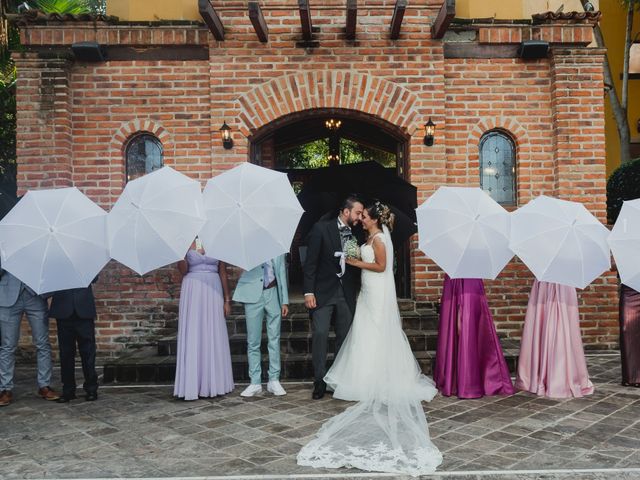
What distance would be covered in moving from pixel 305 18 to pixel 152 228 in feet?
11.3

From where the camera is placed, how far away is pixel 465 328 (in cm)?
507

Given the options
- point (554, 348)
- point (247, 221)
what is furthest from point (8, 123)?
point (554, 348)

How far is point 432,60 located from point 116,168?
4428 millimetres

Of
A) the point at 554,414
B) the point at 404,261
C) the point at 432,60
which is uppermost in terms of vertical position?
the point at 432,60

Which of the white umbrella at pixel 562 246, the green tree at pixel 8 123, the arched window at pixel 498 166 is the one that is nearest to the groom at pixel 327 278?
the white umbrella at pixel 562 246

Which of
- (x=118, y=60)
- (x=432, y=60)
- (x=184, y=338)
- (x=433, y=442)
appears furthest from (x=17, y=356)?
(x=432, y=60)

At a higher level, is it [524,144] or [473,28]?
[473,28]

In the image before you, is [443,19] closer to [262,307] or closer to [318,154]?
[262,307]

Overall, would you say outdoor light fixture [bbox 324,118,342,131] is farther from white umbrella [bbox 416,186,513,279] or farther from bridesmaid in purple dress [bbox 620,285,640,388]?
bridesmaid in purple dress [bbox 620,285,640,388]

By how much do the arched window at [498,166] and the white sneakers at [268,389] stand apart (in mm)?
3943

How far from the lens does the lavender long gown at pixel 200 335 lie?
500cm

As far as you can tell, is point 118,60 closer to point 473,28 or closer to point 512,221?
point 473,28

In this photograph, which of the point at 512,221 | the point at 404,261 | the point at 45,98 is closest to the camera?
the point at 512,221

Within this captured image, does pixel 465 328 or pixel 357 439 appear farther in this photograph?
pixel 465 328
